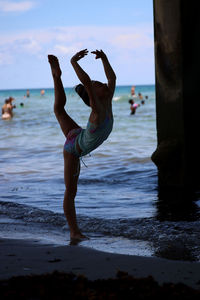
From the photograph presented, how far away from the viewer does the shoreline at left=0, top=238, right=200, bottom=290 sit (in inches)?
135

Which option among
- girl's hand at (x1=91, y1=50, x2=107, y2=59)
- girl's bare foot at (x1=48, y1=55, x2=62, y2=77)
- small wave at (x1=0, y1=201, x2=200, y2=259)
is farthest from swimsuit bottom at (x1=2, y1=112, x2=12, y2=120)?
girl's hand at (x1=91, y1=50, x2=107, y2=59)

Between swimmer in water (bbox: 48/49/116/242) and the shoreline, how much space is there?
71cm

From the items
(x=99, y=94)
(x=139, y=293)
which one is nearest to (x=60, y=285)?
(x=139, y=293)

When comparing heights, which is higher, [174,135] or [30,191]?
[174,135]

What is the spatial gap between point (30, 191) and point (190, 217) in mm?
2720

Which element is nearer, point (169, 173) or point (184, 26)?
point (184, 26)

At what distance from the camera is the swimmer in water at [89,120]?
14.3 feet

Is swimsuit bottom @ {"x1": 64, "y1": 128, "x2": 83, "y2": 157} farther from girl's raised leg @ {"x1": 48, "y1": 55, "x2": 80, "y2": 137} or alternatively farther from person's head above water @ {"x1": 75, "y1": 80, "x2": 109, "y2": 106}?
person's head above water @ {"x1": 75, "y1": 80, "x2": 109, "y2": 106}

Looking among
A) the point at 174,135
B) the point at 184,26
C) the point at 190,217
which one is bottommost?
the point at 190,217

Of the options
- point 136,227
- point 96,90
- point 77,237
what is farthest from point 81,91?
point 136,227

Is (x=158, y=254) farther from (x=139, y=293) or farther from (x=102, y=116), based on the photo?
(x=139, y=293)

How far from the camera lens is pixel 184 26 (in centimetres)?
655

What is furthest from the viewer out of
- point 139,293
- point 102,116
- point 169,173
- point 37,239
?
point 169,173

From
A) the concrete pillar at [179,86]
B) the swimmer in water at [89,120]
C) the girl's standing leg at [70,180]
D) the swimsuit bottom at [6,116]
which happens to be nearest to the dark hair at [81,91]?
the swimmer in water at [89,120]
